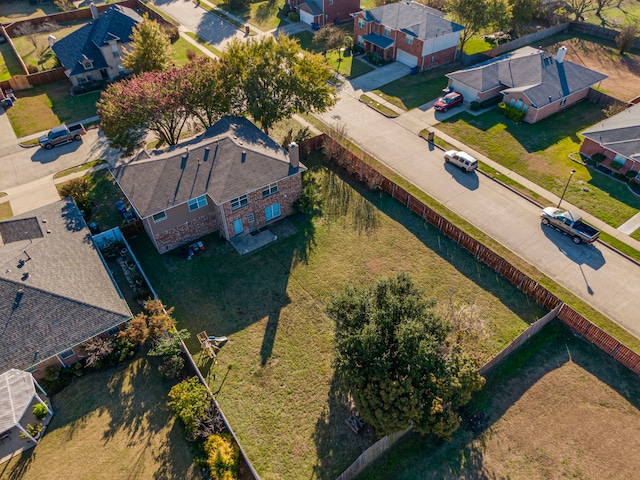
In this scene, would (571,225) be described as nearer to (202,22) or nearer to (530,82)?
(530,82)

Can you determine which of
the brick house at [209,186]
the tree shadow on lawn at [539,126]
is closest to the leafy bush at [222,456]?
the brick house at [209,186]

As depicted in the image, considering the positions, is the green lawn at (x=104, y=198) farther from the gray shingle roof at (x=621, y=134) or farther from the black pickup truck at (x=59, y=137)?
the gray shingle roof at (x=621, y=134)

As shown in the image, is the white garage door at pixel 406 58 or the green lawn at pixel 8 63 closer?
the green lawn at pixel 8 63

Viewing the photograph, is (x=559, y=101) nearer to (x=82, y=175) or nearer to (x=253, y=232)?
(x=253, y=232)

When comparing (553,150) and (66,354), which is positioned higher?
(553,150)

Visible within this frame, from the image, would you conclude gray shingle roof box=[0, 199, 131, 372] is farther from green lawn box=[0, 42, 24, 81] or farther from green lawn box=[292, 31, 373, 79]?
green lawn box=[292, 31, 373, 79]

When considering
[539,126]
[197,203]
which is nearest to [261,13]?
[539,126]
